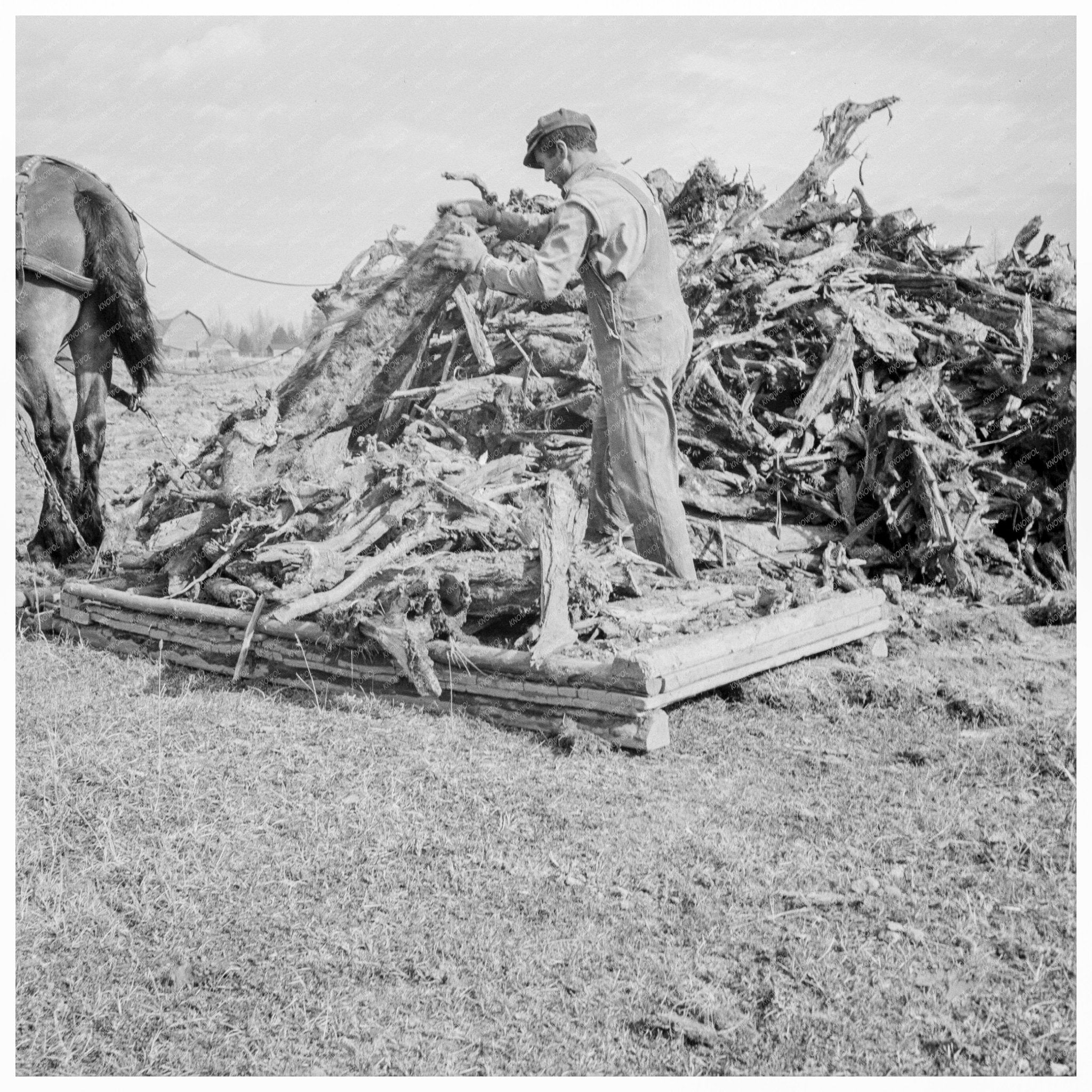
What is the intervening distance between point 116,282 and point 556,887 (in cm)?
615

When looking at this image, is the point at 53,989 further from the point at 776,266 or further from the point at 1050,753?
the point at 776,266

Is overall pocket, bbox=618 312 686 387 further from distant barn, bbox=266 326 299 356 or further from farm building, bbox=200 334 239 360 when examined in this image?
farm building, bbox=200 334 239 360

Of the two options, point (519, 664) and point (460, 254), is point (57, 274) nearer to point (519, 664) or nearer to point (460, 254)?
point (460, 254)

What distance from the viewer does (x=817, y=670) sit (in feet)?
18.9

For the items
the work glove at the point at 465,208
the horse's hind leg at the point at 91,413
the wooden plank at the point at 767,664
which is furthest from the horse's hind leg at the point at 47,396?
the wooden plank at the point at 767,664

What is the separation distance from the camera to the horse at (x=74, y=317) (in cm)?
772

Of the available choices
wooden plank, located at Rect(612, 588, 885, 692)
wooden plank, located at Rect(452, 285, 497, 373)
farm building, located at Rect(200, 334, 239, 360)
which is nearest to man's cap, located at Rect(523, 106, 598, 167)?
wooden plank, located at Rect(452, 285, 497, 373)

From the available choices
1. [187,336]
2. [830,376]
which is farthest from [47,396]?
[187,336]

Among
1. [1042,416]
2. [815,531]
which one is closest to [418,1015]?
[815,531]

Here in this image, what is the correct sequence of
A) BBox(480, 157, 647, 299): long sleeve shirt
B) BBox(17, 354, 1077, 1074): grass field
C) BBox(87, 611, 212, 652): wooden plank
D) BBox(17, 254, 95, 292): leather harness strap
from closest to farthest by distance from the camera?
BBox(17, 354, 1077, 1074): grass field < BBox(480, 157, 647, 299): long sleeve shirt < BBox(87, 611, 212, 652): wooden plank < BBox(17, 254, 95, 292): leather harness strap

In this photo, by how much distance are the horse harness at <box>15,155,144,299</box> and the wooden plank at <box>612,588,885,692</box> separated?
16.8ft

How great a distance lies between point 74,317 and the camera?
8023 millimetres

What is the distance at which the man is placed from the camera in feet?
18.7

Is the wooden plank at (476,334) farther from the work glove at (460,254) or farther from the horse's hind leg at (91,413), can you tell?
the horse's hind leg at (91,413)
